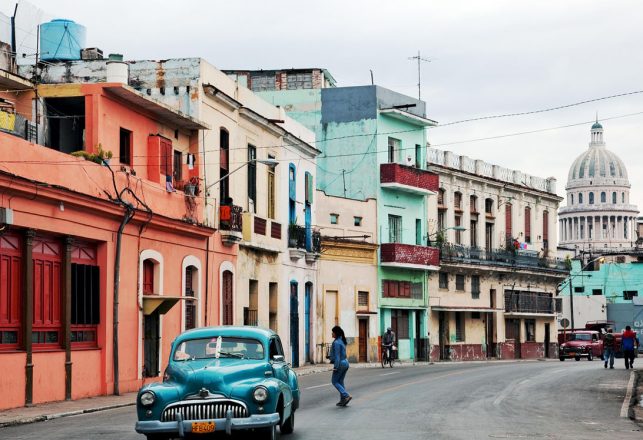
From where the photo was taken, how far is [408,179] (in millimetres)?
59844

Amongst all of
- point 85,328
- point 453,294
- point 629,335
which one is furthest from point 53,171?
point 453,294

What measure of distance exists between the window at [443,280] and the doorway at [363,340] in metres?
8.85

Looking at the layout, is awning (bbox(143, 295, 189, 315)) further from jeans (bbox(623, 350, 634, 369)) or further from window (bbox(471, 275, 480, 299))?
window (bbox(471, 275, 480, 299))

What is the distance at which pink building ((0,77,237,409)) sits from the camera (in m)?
25.1

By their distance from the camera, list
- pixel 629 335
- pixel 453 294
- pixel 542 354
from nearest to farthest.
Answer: pixel 629 335, pixel 453 294, pixel 542 354

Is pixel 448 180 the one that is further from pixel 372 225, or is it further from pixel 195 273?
pixel 195 273

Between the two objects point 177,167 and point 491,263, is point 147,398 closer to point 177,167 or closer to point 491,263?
point 177,167

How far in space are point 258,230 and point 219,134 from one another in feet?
15.6

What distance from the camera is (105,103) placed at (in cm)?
3059

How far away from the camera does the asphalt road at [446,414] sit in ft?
59.3

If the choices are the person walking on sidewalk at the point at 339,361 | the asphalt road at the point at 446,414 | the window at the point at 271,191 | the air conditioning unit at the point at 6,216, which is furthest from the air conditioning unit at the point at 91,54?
the person walking on sidewalk at the point at 339,361

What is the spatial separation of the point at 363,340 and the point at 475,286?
43.8 feet

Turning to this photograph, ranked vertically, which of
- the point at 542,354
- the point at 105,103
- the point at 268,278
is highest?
the point at 105,103

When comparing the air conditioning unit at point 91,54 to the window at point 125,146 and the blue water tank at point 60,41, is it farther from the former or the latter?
the window at point 125,146
